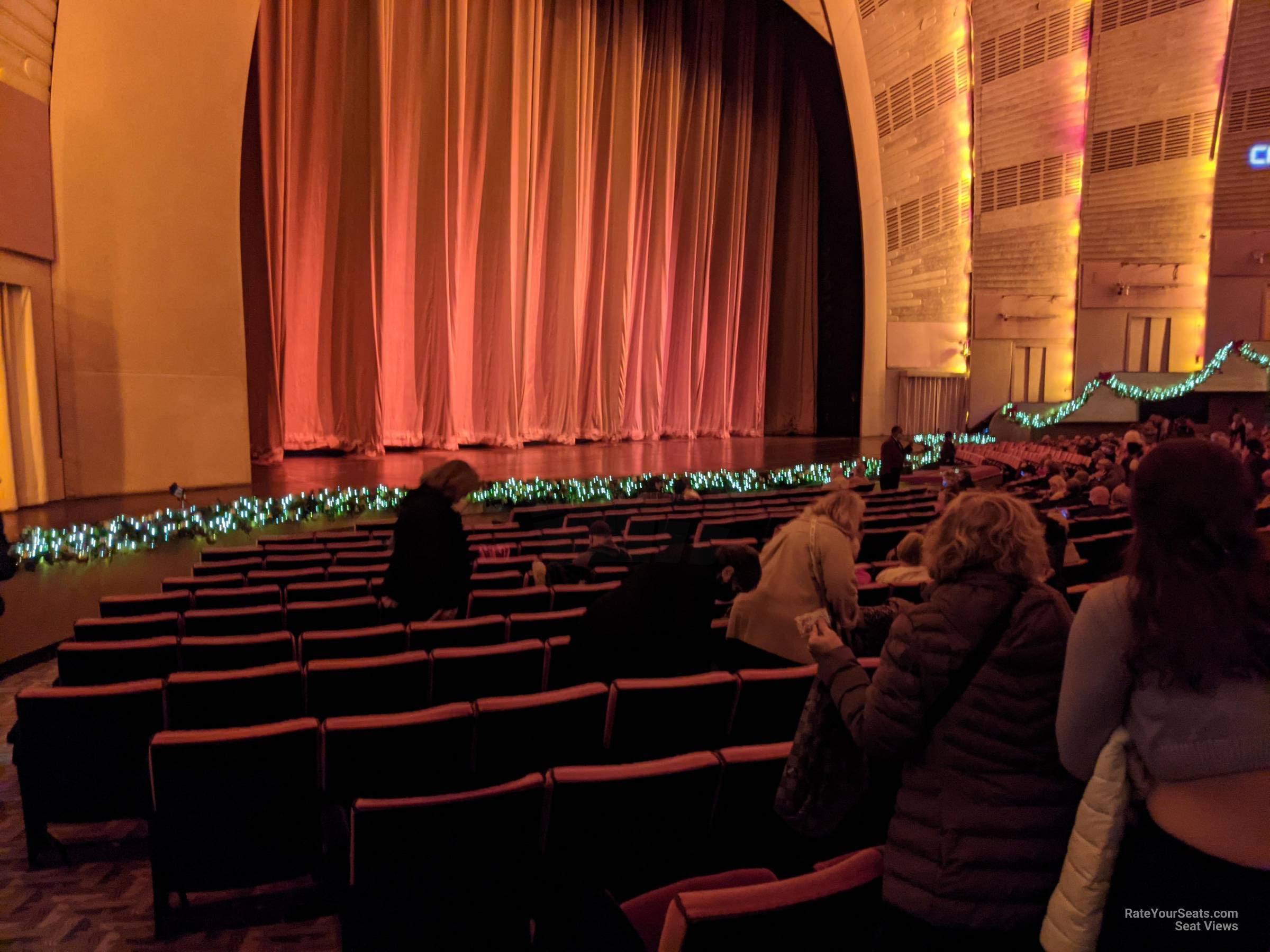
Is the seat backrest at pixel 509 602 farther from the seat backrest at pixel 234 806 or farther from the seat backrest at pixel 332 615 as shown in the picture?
the seat backrest at pixel 234 806

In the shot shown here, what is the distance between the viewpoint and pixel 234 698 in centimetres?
256

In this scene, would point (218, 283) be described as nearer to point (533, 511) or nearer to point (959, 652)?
point (533, 511)

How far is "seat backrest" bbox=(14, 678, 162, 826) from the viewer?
2.40 m

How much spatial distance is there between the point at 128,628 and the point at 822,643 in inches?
130

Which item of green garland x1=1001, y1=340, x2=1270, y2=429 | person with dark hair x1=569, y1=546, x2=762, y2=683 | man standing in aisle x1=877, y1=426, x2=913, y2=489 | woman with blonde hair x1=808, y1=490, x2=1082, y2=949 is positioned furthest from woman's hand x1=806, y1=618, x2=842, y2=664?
green garland x1=1001, y1=340, x2=1270, y2=429

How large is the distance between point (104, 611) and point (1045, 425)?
18.5 m

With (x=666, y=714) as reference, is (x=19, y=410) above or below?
above

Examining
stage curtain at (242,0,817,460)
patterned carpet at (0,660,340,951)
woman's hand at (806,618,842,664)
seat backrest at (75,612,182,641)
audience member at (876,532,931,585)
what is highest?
stage curtain at (242,0,817,460)

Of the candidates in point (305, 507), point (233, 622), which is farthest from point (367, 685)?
point (305, 507)

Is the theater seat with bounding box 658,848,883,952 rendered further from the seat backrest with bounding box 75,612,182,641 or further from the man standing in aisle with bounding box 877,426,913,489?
the man standing in aisle with bounding box 877,426,913,489

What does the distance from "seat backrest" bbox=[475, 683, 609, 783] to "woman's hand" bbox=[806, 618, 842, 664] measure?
3.08ft

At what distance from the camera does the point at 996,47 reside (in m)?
17.8

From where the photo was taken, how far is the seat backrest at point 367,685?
264 cm

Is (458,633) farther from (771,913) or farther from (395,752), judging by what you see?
(771,913)
